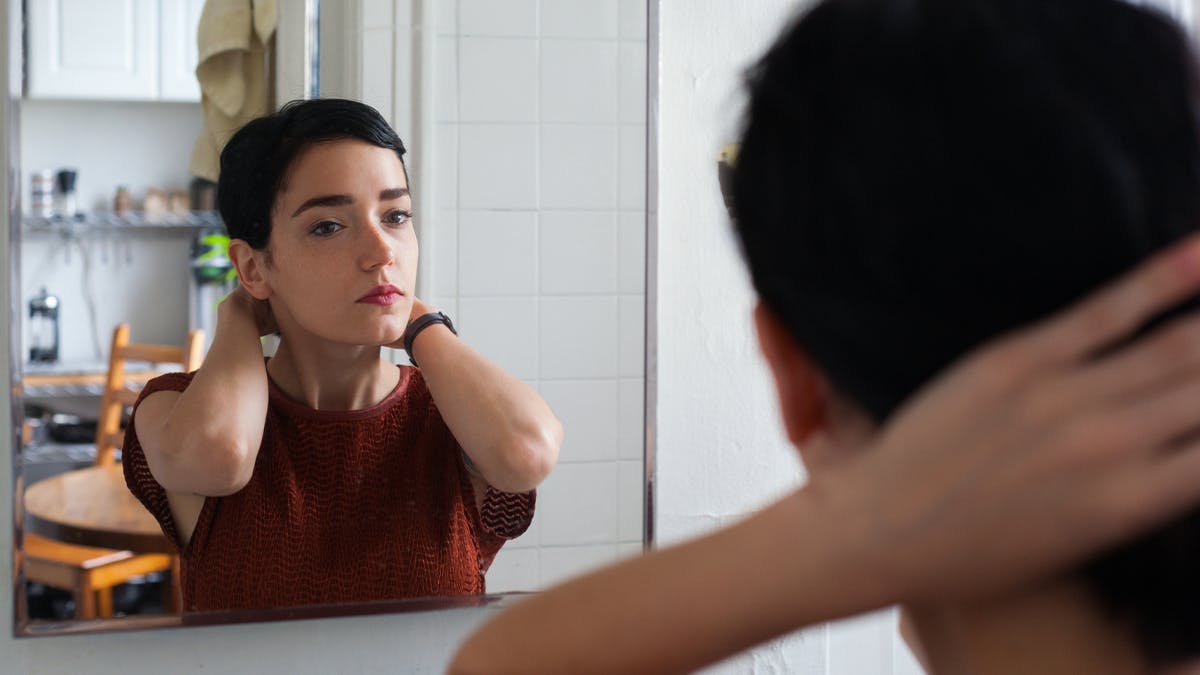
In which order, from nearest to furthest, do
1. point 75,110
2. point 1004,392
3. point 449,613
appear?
point 1004,392
point 75,110
point 449,613

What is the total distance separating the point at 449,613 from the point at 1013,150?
90cm

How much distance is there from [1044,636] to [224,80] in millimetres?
871

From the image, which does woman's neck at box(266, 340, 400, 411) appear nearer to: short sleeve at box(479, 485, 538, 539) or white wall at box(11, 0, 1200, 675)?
short sleeve at box(479, 485, 538, 539)

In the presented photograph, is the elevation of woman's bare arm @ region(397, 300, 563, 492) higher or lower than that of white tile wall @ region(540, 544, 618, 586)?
higher

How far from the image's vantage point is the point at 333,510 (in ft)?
3.41

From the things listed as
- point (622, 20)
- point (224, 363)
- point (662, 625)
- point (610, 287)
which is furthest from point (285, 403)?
point (662, 625)

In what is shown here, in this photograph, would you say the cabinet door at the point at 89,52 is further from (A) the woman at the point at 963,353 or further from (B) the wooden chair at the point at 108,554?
(A) the woman at the point at 963,353

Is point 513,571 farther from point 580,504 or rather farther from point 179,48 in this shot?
point 179,48

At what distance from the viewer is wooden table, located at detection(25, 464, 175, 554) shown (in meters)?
1.00

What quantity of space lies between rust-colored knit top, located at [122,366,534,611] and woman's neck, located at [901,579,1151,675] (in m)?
0.75

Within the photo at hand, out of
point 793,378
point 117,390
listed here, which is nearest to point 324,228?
point 117,390

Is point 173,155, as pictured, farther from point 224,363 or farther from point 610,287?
point 610,287

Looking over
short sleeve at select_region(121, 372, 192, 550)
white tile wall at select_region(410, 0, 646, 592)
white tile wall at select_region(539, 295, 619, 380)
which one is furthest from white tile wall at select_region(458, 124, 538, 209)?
short sleeve at select_region(121, 372, 192, 550)

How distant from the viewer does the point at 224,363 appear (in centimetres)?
100
